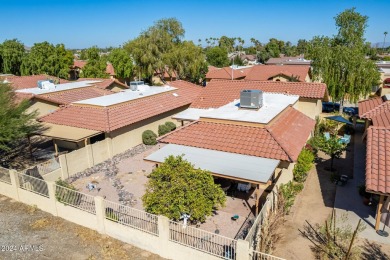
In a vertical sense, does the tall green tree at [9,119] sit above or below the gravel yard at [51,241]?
above

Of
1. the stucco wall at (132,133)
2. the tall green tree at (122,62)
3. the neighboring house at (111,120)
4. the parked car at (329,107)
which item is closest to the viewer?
the neighboring house at (111,120)

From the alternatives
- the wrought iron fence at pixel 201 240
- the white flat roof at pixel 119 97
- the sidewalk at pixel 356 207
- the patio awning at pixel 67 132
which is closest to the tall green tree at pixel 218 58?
the white flat roof at pixel 119 97

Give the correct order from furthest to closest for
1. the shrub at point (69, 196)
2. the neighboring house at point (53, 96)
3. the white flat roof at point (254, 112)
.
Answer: the neighboring house at point (53, 96) → the white flat roof at point (254, 112) → the shrub at point (69, 196)

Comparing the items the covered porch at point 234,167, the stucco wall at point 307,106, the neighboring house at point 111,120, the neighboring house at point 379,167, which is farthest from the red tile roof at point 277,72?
the covered porch at point 234,167

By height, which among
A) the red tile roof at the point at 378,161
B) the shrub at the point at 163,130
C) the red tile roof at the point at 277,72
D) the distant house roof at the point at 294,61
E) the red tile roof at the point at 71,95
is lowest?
the shrub at the point at 163,130

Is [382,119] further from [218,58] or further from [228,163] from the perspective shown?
[218,58]

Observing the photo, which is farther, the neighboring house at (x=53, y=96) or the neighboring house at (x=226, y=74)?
the neighboring house at (x=226, y=74)

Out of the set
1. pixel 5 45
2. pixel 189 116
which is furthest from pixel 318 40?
pixel 5 45

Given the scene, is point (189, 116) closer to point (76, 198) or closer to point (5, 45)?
point (76, 198)

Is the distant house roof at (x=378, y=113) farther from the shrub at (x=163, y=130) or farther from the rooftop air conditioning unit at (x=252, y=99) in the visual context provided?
the shrub at (x=163, y=130)

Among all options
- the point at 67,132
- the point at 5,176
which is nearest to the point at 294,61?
the point at 67,132
